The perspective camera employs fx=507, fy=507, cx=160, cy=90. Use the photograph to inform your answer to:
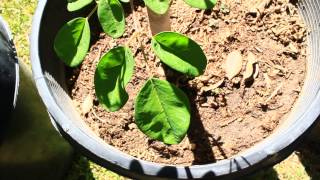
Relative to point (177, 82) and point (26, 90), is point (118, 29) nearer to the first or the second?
point (177, 82)

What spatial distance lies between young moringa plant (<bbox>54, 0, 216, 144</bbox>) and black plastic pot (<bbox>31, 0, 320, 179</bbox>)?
0.57ft

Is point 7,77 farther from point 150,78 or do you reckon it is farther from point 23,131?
point 150,78

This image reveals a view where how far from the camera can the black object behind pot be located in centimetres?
147

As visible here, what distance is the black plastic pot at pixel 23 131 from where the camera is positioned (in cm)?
149

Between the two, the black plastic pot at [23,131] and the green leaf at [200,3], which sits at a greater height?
the green leaf at [200,3]

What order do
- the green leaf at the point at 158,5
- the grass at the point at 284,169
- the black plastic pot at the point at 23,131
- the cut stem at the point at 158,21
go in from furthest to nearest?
the grass at the point at 284,169
the black plastic pot at the point at 23,131
the cut stem at the point at 158,21
the green leaf at the point at 158,5

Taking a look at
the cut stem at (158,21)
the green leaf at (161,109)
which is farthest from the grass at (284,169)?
the green leaf at (161,109)

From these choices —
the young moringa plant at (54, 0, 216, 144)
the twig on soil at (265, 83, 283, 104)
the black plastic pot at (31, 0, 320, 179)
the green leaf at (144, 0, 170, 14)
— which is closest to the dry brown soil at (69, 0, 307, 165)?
the twig on soil at (265, 83, 283, 104)

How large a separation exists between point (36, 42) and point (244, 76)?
2.11ft

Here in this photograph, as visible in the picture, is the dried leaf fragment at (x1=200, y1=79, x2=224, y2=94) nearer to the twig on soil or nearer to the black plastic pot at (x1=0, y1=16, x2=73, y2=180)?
the twig on soil

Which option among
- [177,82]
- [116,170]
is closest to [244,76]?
[177,82]

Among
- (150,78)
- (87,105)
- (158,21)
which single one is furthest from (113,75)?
(87,105)

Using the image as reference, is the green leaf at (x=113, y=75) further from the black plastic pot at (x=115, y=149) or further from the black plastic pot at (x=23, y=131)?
the black plastic pot at (x=23, y=131)

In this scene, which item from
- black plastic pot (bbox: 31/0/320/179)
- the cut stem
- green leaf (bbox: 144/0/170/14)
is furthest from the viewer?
the cut stem
